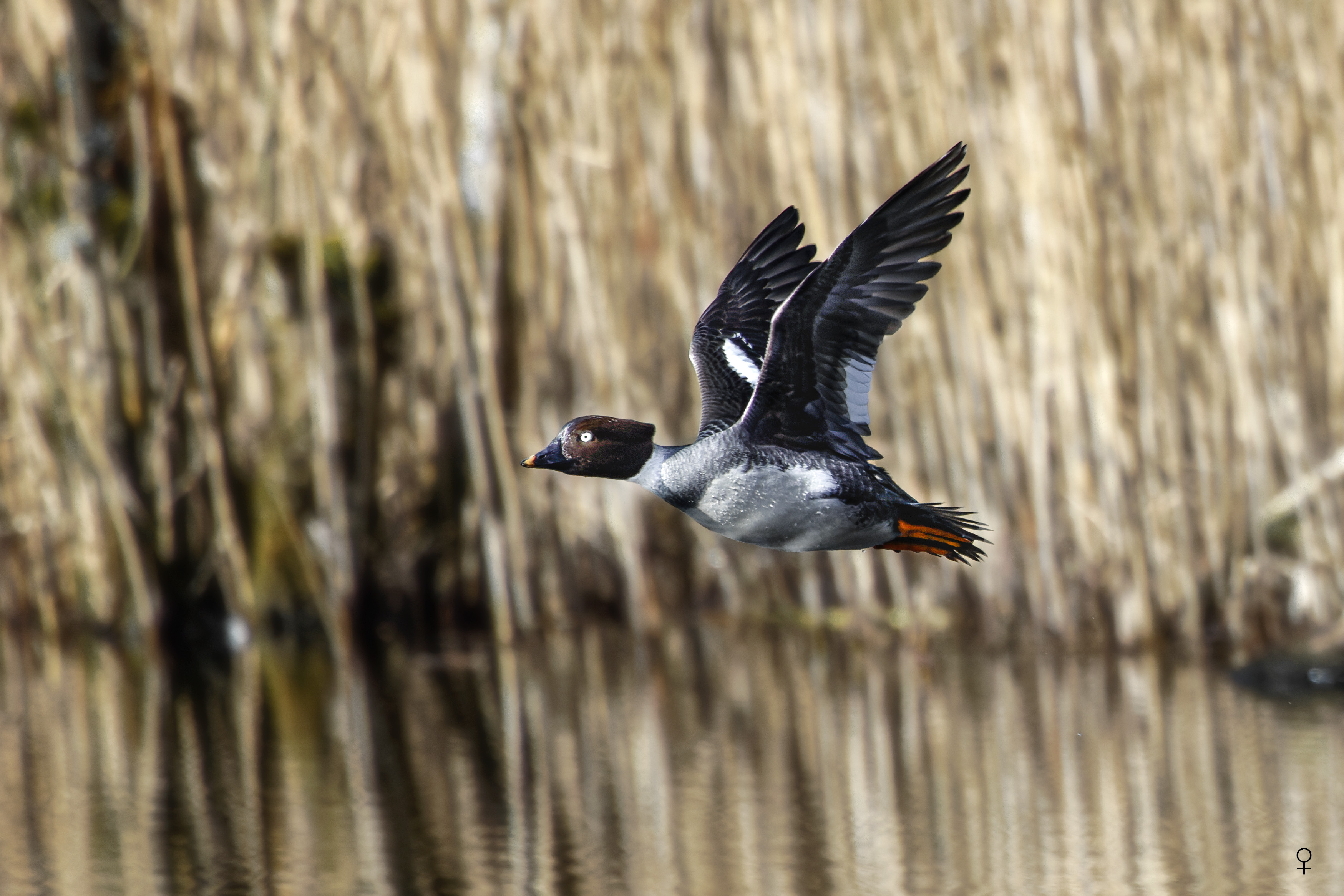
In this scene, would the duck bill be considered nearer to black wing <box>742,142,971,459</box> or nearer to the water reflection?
black wing <box>742,142,971,459</box>

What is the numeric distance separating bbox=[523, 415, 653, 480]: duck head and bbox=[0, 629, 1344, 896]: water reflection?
375cm

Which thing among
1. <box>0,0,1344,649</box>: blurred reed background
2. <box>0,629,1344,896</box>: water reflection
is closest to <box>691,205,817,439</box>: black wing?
<box>0,629,1344,896</box>: water reflection

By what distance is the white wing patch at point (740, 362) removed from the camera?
2957mm

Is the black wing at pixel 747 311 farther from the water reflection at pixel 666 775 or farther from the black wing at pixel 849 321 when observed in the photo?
the water reflection at pixel 666 775

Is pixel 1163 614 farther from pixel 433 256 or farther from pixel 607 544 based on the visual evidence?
pixel 433 256

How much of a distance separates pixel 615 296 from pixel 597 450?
5383mm

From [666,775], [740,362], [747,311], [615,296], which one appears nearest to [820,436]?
[740,362]

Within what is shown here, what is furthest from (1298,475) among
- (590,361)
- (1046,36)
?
(590,361)

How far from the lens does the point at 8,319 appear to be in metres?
8.67

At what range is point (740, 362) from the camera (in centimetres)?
301

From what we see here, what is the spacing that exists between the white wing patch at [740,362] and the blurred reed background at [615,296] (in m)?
3.45

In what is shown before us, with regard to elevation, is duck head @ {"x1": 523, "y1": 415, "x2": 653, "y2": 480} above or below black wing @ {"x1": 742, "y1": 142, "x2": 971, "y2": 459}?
below

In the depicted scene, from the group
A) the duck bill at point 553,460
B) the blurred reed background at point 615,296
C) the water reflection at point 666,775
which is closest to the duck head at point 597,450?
the duck bill at point 553,460

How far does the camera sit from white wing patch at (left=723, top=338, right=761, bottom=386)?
2957 mm
